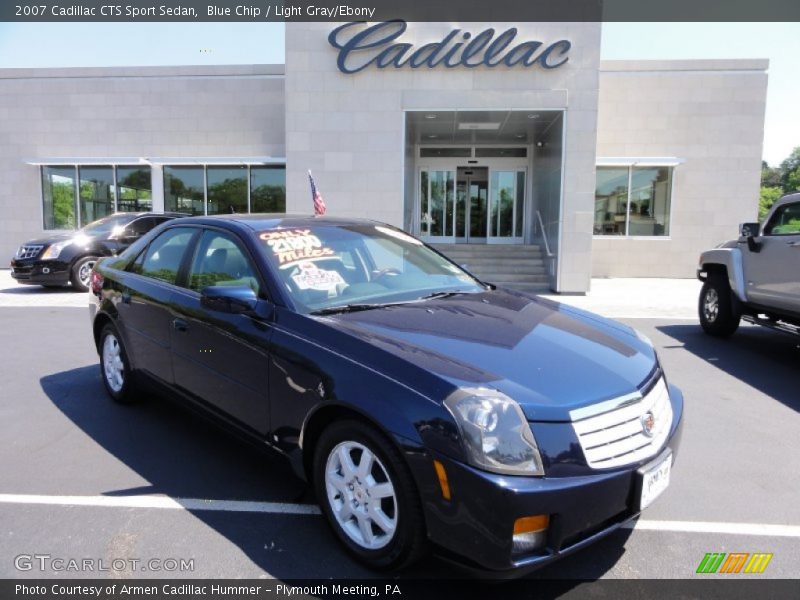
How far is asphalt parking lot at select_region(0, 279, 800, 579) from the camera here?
258 cm

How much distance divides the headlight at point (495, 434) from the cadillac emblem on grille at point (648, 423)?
2.03ft

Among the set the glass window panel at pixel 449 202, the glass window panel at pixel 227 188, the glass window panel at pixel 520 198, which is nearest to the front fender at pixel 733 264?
the glass window panel at pixel 520 198

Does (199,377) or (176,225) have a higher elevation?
(176,225)

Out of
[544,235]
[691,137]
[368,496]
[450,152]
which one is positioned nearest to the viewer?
[368,496]

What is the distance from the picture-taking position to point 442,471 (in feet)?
6.81

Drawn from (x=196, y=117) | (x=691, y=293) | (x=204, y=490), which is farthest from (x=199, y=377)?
(x=196, y=117)

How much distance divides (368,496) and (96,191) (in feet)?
60.2

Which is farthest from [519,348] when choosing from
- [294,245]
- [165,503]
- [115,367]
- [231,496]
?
[115,367]

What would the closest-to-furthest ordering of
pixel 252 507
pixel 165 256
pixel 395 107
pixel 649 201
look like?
pixel 252 507 < pixel 165 256 < pixel 395 107 < pixel 649 201

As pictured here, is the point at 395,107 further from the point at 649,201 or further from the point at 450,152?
the point at 649,201

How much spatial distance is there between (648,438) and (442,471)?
0.98 meters

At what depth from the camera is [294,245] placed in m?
3.31

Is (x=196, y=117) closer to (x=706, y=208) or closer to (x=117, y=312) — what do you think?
(x=117, y=312)

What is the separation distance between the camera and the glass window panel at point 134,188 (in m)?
17.2
